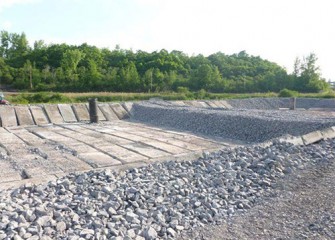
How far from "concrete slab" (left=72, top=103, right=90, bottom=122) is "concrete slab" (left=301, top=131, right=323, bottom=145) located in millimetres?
8152

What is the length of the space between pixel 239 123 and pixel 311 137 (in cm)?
277

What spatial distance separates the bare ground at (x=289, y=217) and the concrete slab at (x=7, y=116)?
9126 millimetres


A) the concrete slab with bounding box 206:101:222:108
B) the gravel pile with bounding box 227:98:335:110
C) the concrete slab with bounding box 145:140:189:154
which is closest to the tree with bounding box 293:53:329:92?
the gravel pile with bounding box 227:98:335:110

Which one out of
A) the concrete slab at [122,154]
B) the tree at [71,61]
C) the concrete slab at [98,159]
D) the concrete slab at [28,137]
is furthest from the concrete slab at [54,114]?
the tree at [71,61]

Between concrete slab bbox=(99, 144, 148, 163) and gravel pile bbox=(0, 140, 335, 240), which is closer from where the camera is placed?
gravel pile bbox=(0, 140, 335, 240)

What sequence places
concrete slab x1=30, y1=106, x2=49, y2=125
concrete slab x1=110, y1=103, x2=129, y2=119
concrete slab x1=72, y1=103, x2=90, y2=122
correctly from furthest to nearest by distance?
concrete slab x1=110, y1=103, x2=129, y2=119, concrete slab x1=72, y1=103, x2=90, y2=122, concrete slab x1=30, y1=106, x2=49, y2=125

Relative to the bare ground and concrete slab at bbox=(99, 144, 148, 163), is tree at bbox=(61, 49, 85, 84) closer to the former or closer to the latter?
concrete slab at bbox=(99, 144, 148, 163)

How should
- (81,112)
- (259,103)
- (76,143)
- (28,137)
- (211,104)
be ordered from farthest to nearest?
(259,103)
(211,104)
(81,112)
(28,137)
(76,143)

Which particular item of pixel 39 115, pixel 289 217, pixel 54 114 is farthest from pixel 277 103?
pixel 289 217

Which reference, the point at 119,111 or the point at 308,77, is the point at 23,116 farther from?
the point at 308,77

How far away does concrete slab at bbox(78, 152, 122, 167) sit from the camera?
5.39 m

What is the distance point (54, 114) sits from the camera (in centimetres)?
1130


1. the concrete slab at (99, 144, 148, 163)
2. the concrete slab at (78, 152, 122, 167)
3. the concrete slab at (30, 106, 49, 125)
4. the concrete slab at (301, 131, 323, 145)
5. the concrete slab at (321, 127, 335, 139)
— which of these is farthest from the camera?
the concrete slab at (30, 106, 49, 125)

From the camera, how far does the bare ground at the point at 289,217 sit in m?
2.99
